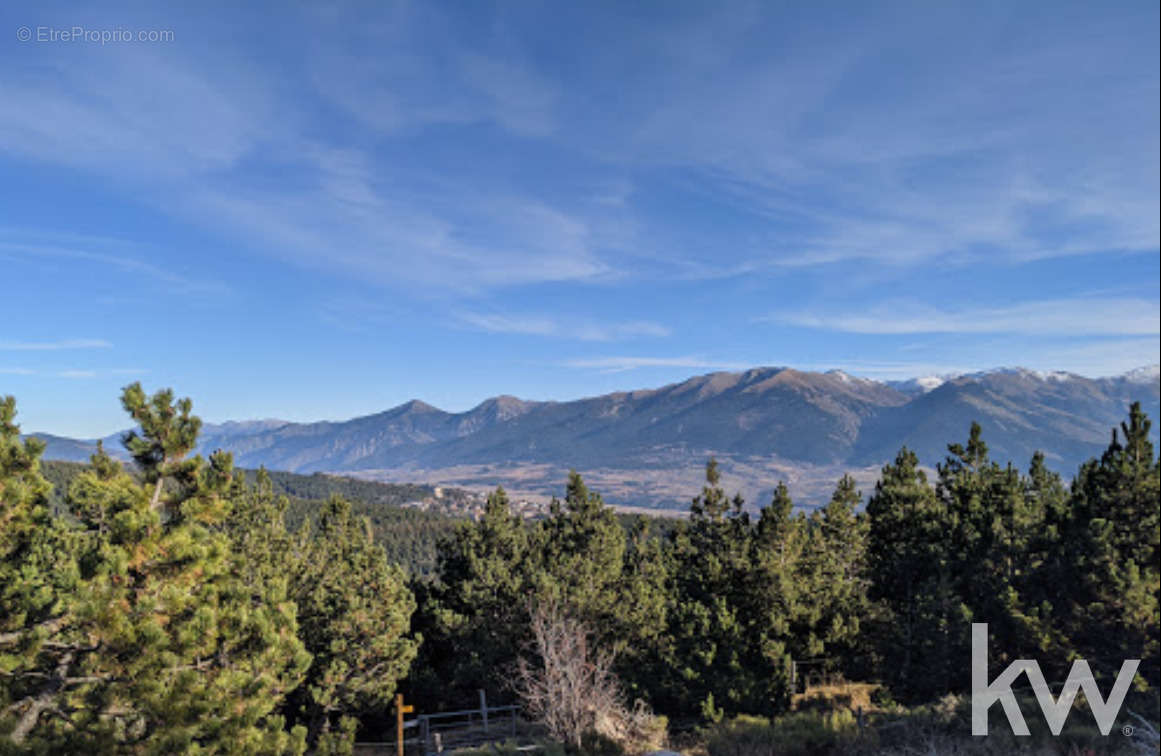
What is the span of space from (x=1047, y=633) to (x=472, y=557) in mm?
24670

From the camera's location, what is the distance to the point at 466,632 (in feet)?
99.5

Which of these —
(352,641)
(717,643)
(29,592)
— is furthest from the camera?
(717,643)

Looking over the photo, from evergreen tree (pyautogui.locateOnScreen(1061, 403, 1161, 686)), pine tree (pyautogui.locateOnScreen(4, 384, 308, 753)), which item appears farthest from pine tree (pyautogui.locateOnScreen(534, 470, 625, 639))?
evergreen tree (pyautogui.locateOnScreen(1061, 403, 1161, 686))

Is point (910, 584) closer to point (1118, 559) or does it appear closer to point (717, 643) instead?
point (1118, 559)

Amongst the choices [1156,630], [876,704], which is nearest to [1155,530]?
[1156,630]

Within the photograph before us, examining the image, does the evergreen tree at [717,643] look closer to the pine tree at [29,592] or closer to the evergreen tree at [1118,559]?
the evergreen tree at [1118,559]

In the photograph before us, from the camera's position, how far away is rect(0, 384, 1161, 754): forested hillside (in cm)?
985

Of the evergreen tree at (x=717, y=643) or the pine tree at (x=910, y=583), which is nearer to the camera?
the evergreen tree at (x=717, y=643)

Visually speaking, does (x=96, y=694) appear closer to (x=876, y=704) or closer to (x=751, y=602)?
(x=751, y=602)

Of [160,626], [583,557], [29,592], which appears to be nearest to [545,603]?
[583,557]

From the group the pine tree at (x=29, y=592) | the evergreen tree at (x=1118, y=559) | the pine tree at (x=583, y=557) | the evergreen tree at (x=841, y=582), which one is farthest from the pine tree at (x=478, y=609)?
the evergreen tree at (x=1118, y=559)

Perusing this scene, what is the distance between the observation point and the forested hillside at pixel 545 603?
9.85m

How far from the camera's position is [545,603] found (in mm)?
26609

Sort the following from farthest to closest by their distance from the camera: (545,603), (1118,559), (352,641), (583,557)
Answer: (583,557) → (545,603) → (352,641) → (1118,559)
